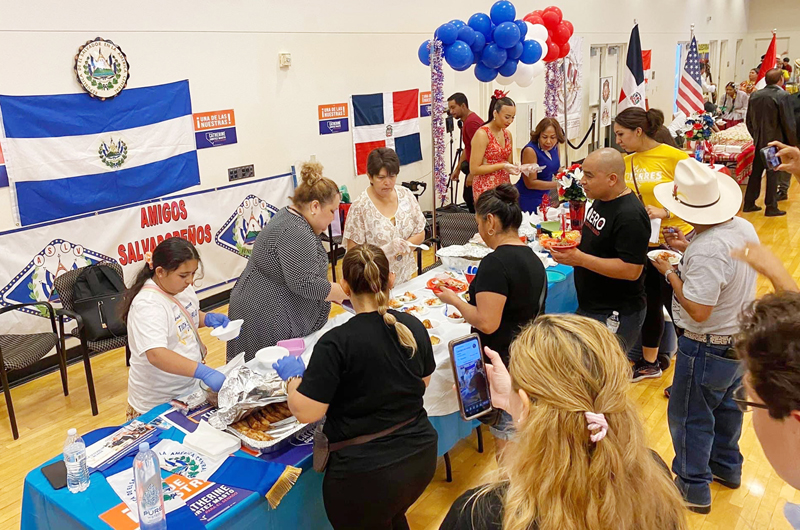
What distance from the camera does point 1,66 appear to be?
4109 millimetres

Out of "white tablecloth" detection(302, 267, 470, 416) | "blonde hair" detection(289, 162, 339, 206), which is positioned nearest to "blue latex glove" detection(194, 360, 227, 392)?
"white tablecloth" detection(302, 267, 470, 416)

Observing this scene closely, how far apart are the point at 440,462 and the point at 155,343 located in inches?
68.1

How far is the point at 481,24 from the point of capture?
559 centimetres

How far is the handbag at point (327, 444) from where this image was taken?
2.01 m

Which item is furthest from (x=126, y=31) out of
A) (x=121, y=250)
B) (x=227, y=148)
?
(x=121, y=250)

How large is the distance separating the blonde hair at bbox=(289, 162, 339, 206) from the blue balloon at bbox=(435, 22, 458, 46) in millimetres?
3063

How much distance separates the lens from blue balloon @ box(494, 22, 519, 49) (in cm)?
550

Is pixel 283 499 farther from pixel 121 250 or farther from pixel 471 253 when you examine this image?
pixel 121 250

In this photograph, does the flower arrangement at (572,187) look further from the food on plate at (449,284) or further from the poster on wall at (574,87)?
the poster on wall at (574,87)

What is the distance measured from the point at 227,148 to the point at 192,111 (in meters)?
0.49

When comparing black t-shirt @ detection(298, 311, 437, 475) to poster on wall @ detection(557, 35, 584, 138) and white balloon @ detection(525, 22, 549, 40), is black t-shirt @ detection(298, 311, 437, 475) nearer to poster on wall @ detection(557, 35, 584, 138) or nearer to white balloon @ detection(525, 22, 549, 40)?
white balloon @ detection(525, 22, 549, 40)

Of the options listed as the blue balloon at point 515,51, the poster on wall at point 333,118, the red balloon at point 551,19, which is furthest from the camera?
the red balloon at point 551,19

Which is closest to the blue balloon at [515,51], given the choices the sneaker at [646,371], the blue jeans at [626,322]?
the sneaker at [646,371]

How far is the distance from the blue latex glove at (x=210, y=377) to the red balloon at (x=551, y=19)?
5.92m
